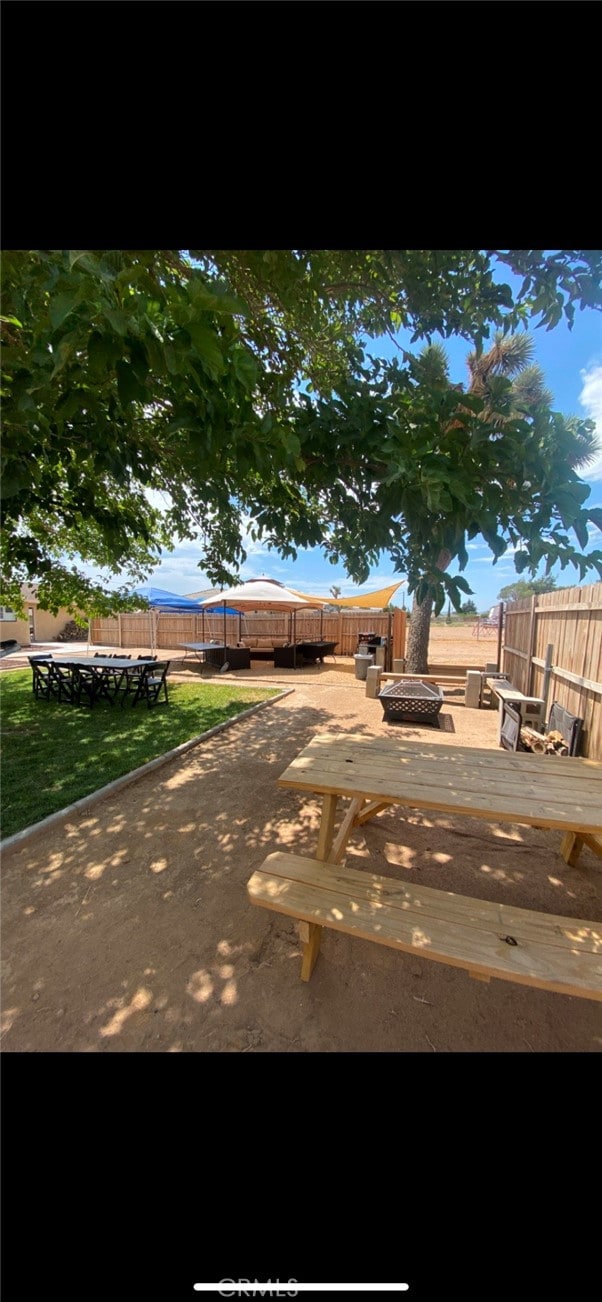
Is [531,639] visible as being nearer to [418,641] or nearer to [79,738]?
[418,641]

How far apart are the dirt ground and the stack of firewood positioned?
4.82ft

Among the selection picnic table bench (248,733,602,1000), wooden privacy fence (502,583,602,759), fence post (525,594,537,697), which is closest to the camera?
picnic table bench (248,733,602,1000)

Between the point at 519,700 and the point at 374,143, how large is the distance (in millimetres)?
5747

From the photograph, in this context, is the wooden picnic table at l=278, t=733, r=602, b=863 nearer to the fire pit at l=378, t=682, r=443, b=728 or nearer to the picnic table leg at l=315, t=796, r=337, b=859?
the picnic table leg at l=315, t=796, r=337, b=859

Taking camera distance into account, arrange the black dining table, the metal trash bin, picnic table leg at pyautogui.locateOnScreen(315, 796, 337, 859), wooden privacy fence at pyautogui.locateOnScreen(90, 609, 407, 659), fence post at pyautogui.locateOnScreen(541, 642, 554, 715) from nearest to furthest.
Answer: picnic table leg at pyautogui.locateOnScreen(315, 796, 337, 859), fence post at pyautogui.locateOnScreen(541, 642, 554, 715), the black dining table, the metal trash bin, wooden privacy fence at pyautogui.locateOnScreen(90, 609, 407, 659)

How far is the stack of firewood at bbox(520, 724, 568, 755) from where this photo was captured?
4.45 m

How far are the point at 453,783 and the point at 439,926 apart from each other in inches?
30.3

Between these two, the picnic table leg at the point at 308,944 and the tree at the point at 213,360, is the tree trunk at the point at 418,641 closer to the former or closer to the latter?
the tree at the point at 213,360

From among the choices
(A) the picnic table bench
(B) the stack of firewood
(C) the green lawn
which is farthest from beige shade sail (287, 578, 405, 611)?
(A) the picnic table bench

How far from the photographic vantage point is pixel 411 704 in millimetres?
6660

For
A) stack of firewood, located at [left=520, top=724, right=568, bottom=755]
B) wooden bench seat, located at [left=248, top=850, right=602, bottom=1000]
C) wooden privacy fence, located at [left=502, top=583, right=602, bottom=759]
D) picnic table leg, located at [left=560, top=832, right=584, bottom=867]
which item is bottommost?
picnic table leg, located at [left=560, top=832, right=584, bottom=867]

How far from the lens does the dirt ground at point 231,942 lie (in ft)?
5.36
